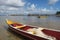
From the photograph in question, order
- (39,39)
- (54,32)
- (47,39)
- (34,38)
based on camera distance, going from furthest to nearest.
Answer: (54,32) < (34,38) < (39,39) < (47,39)

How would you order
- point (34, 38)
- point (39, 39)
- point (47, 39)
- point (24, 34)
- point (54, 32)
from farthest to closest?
point (24, 34) → point (54, 32) → point (34, 38) → point (39, 39) → point (47, 39)

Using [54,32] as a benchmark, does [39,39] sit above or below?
below

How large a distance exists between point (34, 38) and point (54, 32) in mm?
2288

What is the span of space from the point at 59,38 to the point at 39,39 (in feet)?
5.50

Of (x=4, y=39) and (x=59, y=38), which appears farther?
(x=4, y=39)

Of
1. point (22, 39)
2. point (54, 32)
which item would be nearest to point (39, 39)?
point (54, 32)

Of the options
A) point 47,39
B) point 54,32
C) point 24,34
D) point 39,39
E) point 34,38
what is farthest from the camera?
point 24,34

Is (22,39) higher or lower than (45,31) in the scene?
lower

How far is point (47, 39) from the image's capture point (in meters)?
8.91

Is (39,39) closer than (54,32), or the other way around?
(39,39)

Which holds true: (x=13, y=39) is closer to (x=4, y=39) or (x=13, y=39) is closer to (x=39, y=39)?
(x=4, y=39)

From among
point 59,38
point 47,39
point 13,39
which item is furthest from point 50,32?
point 13,39

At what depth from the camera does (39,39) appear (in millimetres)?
9672

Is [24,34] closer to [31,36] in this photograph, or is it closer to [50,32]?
[31,36]
